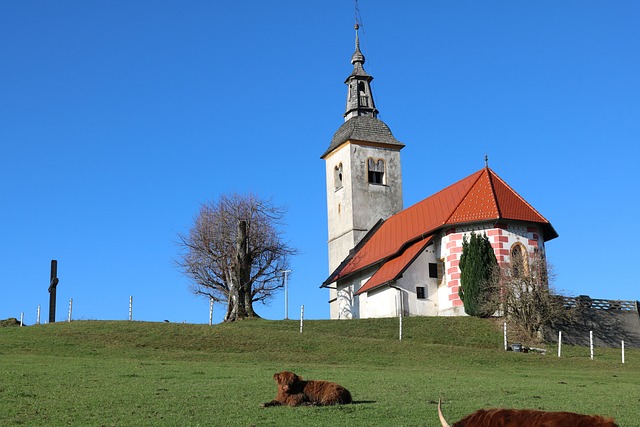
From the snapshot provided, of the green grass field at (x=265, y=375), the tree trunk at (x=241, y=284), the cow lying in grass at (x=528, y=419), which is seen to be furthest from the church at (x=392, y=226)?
the cow lying in grass at (x=528, y=419)

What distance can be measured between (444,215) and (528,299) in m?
8.36

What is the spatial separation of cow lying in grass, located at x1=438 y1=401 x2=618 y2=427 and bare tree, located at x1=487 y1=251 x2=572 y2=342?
3731cm

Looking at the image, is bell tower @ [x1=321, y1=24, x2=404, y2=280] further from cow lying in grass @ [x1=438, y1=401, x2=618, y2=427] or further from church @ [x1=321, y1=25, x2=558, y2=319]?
cow lying in grass @ [x1=438, y1=401, x2=618, y2=427]

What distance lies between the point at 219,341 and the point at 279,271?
83.3ft

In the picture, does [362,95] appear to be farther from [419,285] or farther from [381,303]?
[419,285]

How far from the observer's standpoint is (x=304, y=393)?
1532cm

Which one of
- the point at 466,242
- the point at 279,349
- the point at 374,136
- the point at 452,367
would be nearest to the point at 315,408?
the point at 452,367

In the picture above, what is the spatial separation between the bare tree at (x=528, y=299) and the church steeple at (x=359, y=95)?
22526 millimetres

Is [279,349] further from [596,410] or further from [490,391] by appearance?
[596,410]

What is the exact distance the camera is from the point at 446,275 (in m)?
49.2

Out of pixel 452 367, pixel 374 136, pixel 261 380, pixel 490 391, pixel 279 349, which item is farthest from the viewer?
pixel 374 136

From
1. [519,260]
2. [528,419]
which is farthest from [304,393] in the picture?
[519,260]

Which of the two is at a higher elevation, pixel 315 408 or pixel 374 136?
pixel 374 136

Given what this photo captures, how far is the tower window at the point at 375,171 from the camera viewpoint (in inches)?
2451
